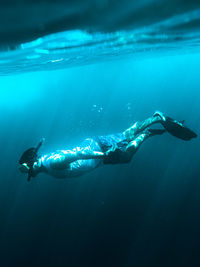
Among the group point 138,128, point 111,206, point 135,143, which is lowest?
point 111,206

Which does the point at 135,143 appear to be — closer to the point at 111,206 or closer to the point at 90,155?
the point at 90,155

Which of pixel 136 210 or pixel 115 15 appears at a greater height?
pixel 115 15

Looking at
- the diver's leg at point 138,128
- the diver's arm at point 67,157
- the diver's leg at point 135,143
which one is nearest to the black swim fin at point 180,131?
the diver's leg at point 135,143

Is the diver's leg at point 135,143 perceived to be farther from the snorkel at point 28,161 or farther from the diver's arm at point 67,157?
the snorkel at point 28,161

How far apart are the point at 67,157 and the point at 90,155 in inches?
30.1

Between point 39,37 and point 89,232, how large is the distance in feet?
29.9

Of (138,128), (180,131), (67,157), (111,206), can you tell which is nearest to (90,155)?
(67,157)

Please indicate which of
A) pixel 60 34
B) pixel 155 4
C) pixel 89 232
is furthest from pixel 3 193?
pixel 155 4

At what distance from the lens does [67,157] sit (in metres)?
6.70

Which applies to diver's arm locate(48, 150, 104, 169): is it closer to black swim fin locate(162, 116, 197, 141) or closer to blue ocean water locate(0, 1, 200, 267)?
black swim fin locate(162, 116, 197, 141)

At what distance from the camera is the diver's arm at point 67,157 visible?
6.71m

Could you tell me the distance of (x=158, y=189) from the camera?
1283 cm

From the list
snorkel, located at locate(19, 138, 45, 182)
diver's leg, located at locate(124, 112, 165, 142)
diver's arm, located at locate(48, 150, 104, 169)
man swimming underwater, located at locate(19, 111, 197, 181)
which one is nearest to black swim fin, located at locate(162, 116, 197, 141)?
man swimming underwater, located at locate(19, 111, 197, 181)

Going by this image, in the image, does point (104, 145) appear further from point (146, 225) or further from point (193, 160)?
point (193, 160)
